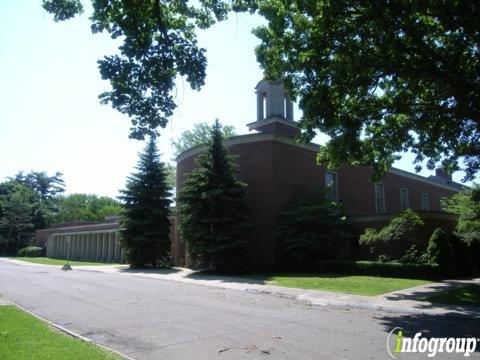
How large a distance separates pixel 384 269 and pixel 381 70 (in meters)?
11.2

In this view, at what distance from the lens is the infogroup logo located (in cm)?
764

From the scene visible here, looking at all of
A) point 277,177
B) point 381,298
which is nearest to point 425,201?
point 277,177

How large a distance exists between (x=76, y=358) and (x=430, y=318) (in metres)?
8.66

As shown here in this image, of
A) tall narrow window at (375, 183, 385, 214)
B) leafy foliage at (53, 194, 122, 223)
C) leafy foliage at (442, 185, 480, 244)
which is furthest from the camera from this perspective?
leafy foliage at (53, 194, 122, 223)

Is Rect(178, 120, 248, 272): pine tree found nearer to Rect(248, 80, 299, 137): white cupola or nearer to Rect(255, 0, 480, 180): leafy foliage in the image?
Rect(248, 80, 299, 137): white cupola

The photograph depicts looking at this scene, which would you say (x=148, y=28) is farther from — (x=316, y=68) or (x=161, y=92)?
(x=316, y=68)

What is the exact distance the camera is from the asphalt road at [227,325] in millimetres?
7594

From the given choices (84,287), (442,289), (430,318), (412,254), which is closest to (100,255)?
(84,287)

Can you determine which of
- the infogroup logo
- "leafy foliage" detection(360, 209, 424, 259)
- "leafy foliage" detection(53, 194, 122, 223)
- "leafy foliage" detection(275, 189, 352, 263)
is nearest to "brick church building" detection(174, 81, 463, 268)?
"leafy foliage" detection(275, 189, 352, 263)

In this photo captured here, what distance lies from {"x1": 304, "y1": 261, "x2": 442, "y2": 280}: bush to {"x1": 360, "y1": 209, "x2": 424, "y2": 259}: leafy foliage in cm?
167

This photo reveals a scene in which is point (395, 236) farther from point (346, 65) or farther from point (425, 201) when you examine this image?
point (425, 201)

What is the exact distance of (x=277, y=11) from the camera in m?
14.6

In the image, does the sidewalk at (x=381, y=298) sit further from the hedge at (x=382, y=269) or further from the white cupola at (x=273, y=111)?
the white cupola at (x=273, y=111)

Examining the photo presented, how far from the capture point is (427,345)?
8.16m
